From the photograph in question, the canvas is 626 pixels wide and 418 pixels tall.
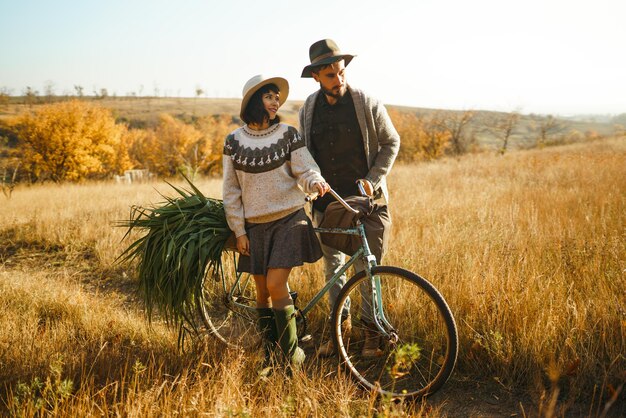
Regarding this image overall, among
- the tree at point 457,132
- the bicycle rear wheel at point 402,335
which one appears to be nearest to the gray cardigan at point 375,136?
the bicycle rear wheel at point 402,335

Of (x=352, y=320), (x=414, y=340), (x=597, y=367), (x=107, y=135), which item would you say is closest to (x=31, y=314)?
(x=352, y=320)

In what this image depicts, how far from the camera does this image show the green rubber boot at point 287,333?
287 cm

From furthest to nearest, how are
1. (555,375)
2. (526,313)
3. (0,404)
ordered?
(526,313), (0,404), (555,375)

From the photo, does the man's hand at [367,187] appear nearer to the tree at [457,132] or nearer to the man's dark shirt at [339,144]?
the man's dark shirt at [339,144]

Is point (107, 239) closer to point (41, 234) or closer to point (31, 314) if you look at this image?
point (41, 234)

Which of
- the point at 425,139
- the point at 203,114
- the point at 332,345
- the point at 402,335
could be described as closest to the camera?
the point at 402,335

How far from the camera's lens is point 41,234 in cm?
681

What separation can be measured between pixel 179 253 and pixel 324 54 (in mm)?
1849

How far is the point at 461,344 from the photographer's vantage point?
293 cm

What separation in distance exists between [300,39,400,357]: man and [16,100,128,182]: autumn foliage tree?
25.4m

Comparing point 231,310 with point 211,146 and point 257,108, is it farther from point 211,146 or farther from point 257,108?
point 211,146

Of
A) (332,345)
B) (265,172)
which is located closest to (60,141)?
(265,172)

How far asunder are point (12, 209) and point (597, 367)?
11.2 meters

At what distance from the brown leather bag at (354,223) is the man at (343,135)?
0.69 feet
